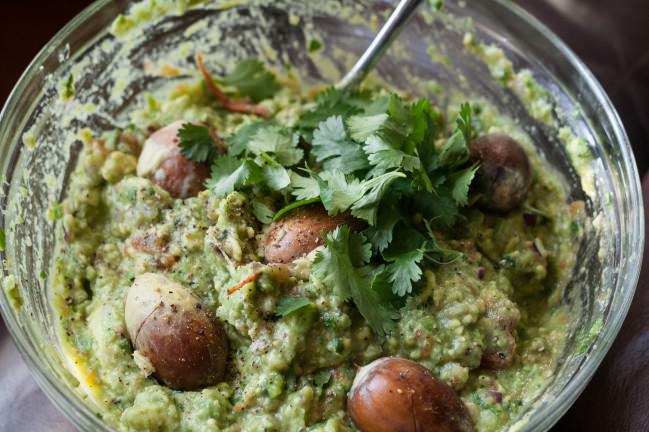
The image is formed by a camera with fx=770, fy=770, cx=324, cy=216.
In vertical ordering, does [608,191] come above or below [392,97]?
below

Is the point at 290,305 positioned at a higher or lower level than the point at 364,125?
lower

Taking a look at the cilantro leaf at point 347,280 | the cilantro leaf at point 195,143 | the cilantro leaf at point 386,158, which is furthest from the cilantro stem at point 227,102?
the cilantro leaf at point 347,280

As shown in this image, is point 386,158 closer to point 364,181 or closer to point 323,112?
point 364,181

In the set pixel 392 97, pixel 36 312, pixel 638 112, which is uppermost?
pixel 392 97

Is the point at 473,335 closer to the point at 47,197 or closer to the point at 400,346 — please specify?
the point at 400,346

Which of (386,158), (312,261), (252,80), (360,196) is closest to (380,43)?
(252,80)

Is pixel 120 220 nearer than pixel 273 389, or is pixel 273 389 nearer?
pixel 273 389

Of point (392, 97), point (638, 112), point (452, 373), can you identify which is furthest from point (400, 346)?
point (638, 112)

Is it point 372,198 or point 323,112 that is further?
point 323,112
